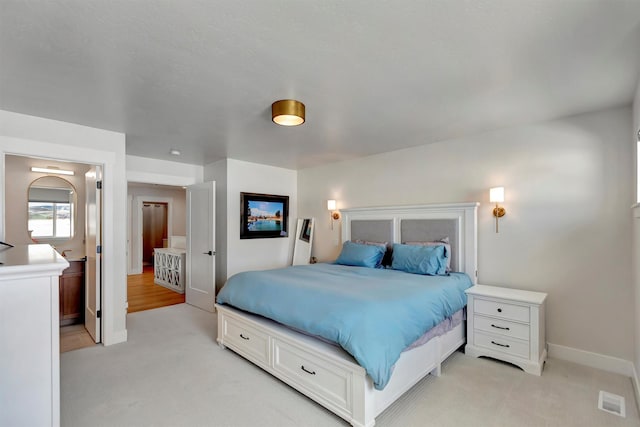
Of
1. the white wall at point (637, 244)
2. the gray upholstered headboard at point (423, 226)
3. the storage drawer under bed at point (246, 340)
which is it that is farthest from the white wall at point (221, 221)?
the white wall at point (637, 244)

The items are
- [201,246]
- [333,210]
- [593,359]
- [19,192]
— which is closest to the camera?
[593,359]

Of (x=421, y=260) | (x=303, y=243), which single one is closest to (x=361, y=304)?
(x=421, y=260)

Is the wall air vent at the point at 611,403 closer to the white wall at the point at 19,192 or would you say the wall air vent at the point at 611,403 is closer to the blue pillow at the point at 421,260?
the blue pillow at the point at 421,260

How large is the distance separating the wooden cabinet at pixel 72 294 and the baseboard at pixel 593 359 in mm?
5757

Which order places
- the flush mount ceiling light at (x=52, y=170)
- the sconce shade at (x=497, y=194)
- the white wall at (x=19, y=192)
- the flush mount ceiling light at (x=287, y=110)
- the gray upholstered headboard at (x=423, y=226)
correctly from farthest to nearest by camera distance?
1. the flush mount ceiling light at (x=52, y=170)
2. the white wall at (x=19, y=192)
3. the gray upholstered headboard at (x=423, y=226)
4. the sconce shade at (x=497, y=194)
5. the flush mount ceiling light at (x=287, y=110)

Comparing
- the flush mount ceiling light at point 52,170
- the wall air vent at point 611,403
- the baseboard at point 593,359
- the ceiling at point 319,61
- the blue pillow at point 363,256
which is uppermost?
the ceiling at point 319,61

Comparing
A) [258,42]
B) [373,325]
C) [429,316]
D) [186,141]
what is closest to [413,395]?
[429,316]

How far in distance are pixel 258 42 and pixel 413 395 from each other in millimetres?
2727

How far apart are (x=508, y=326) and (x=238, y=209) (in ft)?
12.8

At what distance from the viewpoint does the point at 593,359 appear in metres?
2.84

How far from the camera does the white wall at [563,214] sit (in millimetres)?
2748

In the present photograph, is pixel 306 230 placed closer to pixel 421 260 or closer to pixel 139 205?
pixel 421 260

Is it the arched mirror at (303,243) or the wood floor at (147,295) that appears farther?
the arched mirror at (303,243)

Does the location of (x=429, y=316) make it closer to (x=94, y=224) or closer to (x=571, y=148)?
(x=571, y=148)
